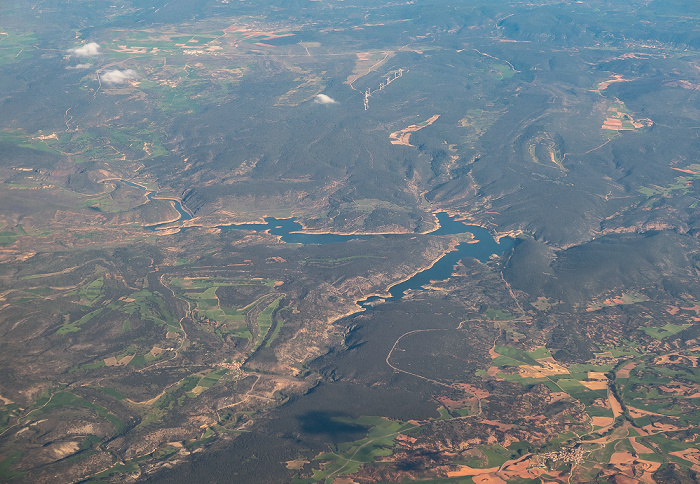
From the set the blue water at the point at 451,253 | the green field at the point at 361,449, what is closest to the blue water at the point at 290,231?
A: the blue water at the point at 451,253

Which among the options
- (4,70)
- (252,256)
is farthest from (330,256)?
(4,70)

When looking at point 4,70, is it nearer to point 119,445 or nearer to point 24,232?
point 24,232

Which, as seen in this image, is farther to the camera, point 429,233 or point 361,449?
point 429,233

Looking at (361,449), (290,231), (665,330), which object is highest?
(361,449)

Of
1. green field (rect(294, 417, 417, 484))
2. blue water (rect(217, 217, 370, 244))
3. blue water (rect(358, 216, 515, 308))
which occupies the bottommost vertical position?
blue water (rect(358, 216, 515, 308))

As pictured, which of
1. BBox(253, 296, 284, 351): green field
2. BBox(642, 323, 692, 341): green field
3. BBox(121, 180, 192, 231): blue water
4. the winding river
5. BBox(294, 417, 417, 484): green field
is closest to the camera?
BBox(294, 417, 417, 484): green field

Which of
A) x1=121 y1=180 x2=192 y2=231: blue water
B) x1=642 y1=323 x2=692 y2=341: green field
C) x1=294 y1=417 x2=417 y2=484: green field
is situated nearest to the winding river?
x1=121 y1=180 x2=192 y2=231: blue water

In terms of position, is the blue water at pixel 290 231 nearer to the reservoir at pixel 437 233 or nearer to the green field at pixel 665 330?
the reservoir at pixel 437 233

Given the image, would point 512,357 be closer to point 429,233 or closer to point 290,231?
point 429,233

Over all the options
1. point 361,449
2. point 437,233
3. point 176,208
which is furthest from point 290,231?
point 361,449

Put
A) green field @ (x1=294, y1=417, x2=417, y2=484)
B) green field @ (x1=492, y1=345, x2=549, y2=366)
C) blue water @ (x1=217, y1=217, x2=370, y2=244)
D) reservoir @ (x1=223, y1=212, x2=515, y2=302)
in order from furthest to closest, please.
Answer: blue water @ (x1=217, y1=217, x2=370, y2=244)
reservoir @ (x1=223, y1=212, x2=515, y2=302)
green field @ (x1=492, y1=345, x2=549, y2=366)
green field @ (x1=294, y1=417, x2=417, y2=484)

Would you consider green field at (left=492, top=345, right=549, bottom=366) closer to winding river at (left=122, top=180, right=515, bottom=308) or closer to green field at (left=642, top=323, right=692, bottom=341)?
green field at (left=642, top=323, right=692, bottom=341)
